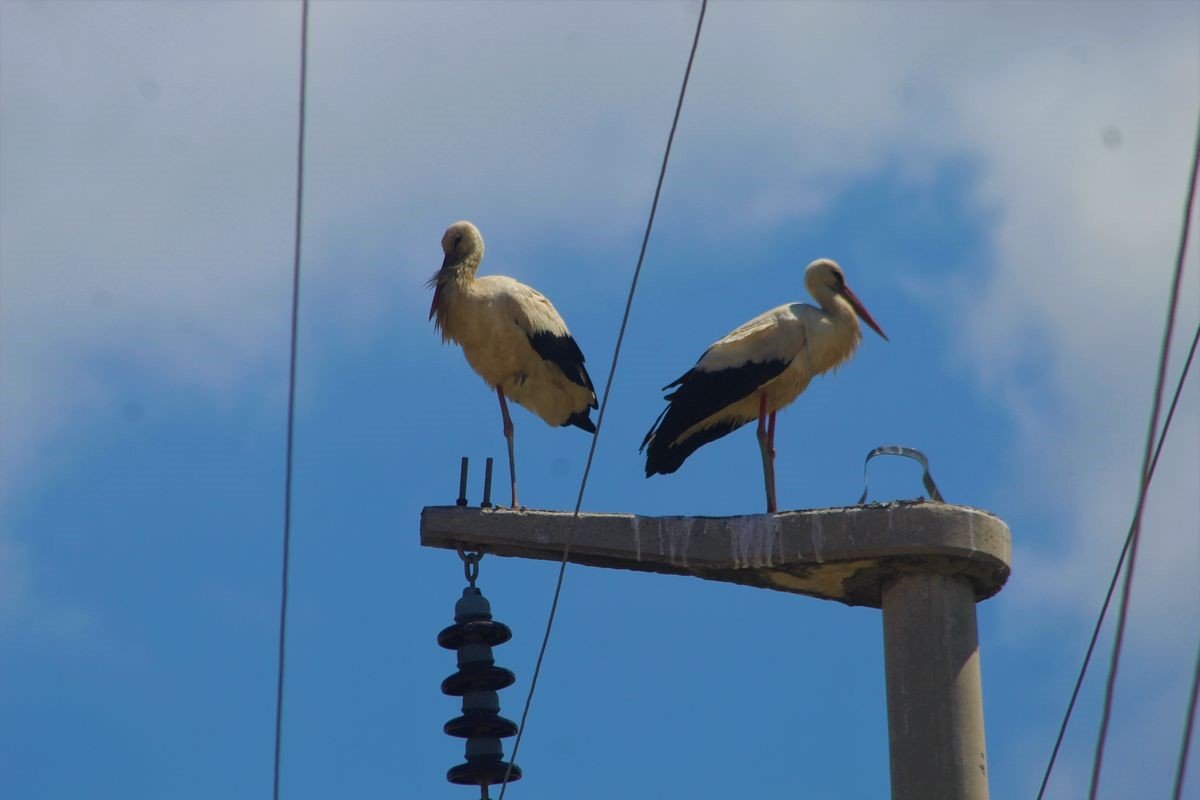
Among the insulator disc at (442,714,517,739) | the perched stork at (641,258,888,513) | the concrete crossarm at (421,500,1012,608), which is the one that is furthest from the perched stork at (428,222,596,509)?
the insulator disc at (442,714,517,739)

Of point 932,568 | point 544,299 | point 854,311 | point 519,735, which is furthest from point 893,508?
point 544,299

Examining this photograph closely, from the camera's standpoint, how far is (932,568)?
10.9 metres

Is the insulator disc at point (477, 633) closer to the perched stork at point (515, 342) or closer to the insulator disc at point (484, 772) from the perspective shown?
the insulator disc at point (484, 772)

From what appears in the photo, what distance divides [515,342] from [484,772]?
Result: 4.02 metres

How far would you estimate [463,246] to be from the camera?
1478 cm

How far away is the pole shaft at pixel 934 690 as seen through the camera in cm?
1038

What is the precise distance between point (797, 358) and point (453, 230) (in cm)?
271

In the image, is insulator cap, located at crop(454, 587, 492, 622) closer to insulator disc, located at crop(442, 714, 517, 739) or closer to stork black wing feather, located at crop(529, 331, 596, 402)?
insulator disc, located at crop(442, 714, 517, 739)

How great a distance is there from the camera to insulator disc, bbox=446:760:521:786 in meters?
10.8

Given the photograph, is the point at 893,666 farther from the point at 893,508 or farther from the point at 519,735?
the point at 519,735

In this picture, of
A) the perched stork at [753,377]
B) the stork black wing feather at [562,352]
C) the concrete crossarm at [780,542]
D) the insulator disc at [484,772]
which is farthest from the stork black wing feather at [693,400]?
the insulator disc at [484,772]

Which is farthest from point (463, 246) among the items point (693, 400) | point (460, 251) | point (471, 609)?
point (471, 609)

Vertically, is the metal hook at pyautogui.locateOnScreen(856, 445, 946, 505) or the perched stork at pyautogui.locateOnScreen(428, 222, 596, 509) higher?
the perched stork at pyautogui.locateOnScreen(428, 222, 596, 509)

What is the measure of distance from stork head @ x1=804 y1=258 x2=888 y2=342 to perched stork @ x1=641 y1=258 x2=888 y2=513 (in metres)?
0.12
